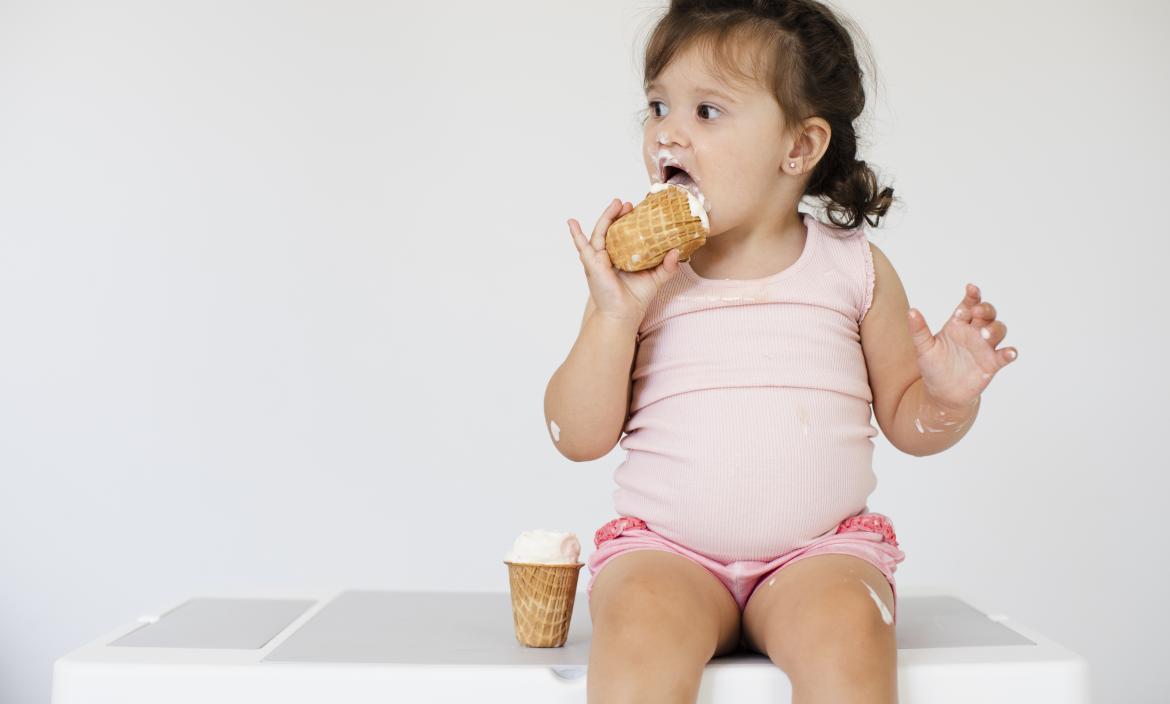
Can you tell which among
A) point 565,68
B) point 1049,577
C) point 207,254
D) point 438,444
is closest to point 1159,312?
point 1049,577

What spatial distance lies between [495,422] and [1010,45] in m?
1.43

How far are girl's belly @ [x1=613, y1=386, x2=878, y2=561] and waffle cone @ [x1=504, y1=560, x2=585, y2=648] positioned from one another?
139 mm

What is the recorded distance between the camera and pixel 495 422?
9.28 feet

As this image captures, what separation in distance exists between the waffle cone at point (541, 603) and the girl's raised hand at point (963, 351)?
0.46 metres

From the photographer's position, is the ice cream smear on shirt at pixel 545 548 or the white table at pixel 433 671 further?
the ice cream smear on shirt at pixel 545 548

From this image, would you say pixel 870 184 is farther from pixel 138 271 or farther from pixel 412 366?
pixel 138 271

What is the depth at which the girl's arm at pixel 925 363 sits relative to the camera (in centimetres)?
141

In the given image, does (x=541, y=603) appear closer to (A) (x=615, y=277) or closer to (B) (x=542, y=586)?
(B) (x=542, y=586)

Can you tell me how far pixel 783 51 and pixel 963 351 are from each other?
435 mm

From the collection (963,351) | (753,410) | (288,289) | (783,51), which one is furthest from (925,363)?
(288,289)

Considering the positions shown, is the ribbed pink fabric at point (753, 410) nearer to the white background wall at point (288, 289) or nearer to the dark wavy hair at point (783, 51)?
the dark wavy hair at point (783, 51)

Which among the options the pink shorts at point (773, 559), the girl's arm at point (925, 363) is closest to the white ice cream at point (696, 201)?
the girl's arm at point (925, 363)

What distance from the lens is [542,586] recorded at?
1466 mm

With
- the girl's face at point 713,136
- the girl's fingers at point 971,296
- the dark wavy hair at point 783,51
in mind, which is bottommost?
the girl's fingers at point 971,296
